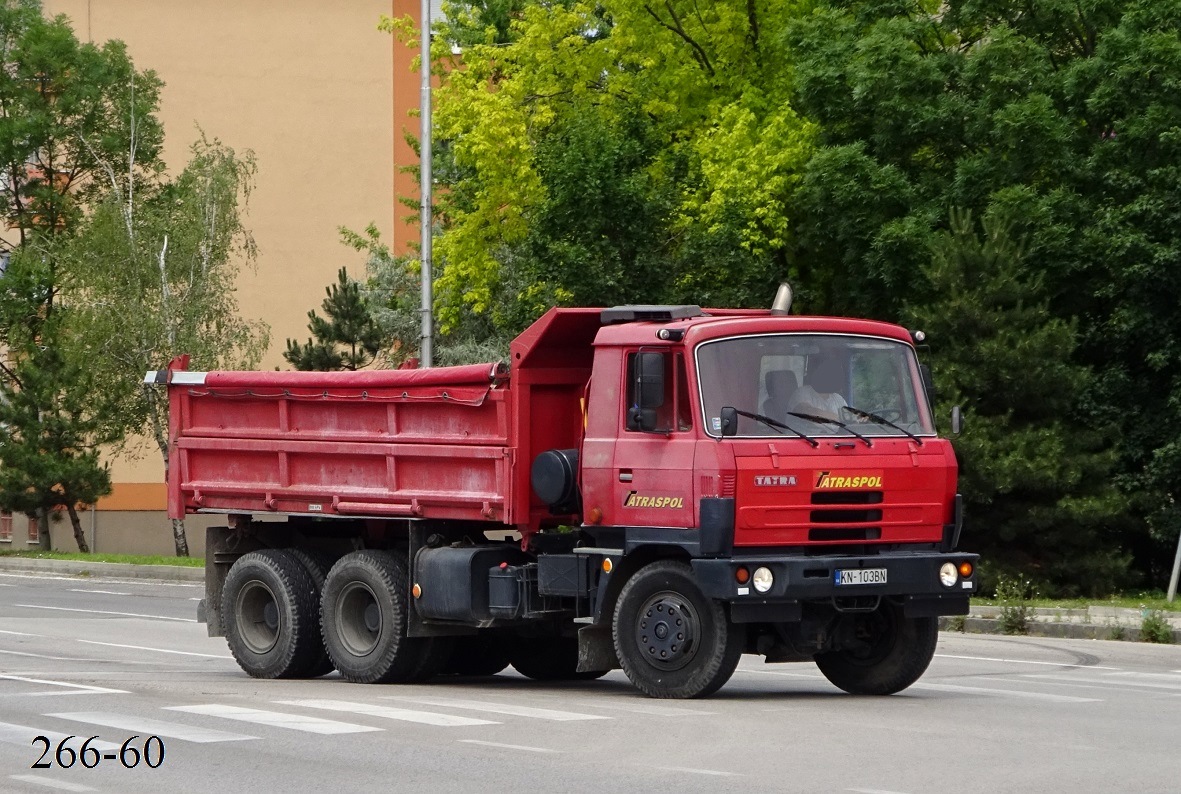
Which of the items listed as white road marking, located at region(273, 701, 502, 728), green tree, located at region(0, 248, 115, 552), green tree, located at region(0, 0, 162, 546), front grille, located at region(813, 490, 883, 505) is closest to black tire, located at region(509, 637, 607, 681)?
white road marking, located at region(273, 701, 502, 728)

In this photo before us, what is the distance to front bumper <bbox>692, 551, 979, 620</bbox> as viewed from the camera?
12711mm

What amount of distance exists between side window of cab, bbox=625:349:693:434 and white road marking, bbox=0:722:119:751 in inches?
170

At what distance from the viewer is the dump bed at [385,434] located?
14.2 m

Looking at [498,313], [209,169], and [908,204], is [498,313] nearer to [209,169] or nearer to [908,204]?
[908,204]

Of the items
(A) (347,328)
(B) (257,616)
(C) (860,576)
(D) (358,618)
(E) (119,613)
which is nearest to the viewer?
(C) (860,576)

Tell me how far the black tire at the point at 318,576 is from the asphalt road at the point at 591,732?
0.20 meters

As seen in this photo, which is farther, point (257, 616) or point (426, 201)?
point (426, 201)

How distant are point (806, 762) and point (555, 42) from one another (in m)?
27.0

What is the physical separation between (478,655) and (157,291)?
28.4 meters


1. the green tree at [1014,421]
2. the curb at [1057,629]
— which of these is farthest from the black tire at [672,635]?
the green tree at [1014,421]

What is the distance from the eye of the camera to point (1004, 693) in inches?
565

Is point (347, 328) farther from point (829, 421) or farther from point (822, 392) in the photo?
point (829, 421)

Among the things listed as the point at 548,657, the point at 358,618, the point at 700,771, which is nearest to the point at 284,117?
the point at 548,657

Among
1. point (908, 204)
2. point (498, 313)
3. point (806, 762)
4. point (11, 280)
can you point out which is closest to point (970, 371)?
point (908, 204)
